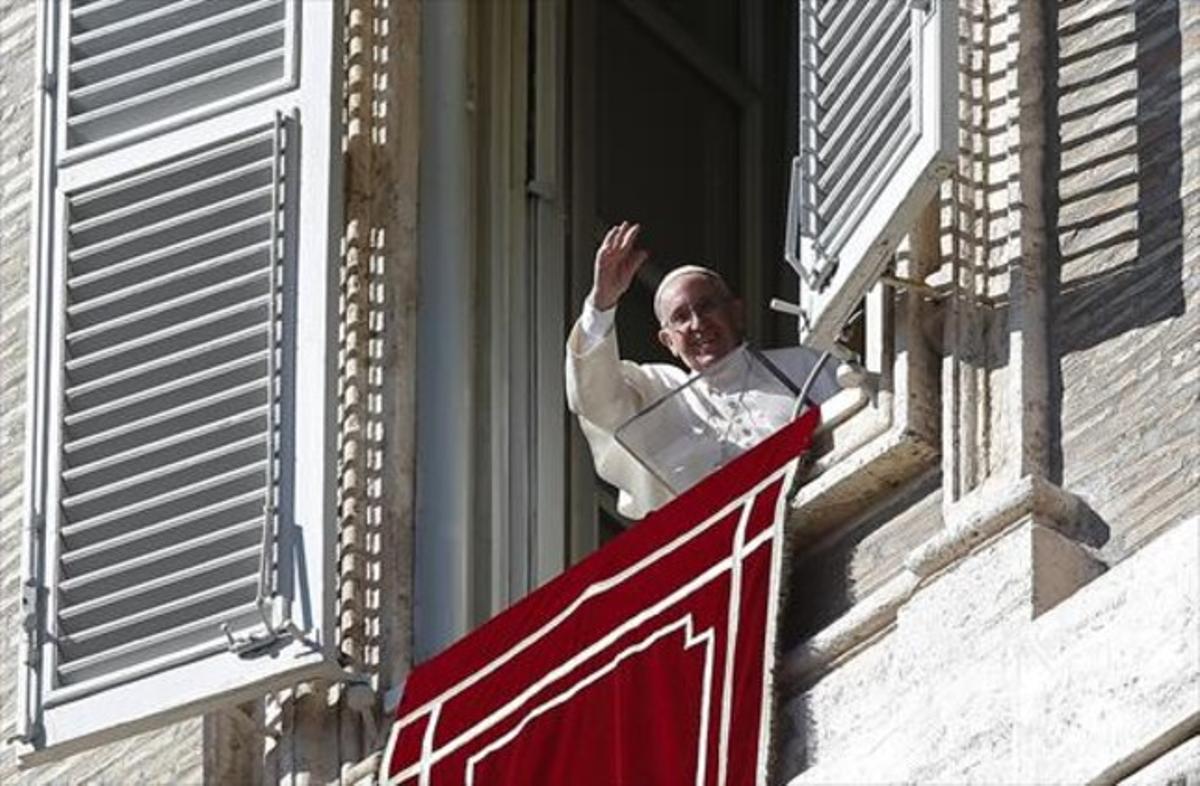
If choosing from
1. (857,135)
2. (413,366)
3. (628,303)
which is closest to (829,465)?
(857,135)

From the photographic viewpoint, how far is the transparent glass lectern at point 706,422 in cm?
1498

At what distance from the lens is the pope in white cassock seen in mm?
15008

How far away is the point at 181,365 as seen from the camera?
15.4m

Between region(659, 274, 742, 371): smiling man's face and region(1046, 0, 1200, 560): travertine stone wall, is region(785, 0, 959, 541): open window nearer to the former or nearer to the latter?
region(1046, 0, 1200, 560): travertine stone wall

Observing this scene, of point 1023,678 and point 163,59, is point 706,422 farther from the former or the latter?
point 1023,678

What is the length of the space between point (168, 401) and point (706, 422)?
1.01 meters

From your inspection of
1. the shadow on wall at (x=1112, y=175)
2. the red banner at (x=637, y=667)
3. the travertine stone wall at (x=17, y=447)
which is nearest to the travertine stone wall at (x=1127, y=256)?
the shadow on wall at (x=1112, y=175)

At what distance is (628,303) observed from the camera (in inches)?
659

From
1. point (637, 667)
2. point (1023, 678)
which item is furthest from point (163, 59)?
point (1023, 678)

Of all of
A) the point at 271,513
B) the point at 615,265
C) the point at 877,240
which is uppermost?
the point at 877,240

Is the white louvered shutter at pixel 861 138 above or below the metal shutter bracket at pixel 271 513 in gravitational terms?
above

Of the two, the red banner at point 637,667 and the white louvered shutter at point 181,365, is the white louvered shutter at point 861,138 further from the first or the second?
the white louvered shutter at point 181,365

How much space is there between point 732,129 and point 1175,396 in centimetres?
379

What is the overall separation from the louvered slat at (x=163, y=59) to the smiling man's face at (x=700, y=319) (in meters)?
0.80
